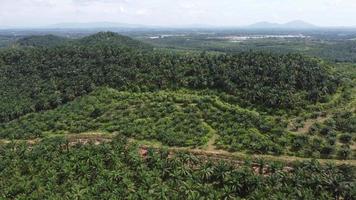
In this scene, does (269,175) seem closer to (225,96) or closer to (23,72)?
(225,96)

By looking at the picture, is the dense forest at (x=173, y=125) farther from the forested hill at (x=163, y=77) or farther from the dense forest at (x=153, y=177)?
the forested hill at (x=163, y=77)

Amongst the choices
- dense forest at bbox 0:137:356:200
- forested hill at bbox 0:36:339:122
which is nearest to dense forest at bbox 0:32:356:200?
dense forest at bbox 0:137:356:200

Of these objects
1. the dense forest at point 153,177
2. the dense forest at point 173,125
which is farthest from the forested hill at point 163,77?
the dense forest at point 153,177

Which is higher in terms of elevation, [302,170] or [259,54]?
[259,54]

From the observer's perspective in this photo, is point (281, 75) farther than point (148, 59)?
No

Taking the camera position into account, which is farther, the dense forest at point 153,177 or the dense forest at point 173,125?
the dense forest at point 173,125

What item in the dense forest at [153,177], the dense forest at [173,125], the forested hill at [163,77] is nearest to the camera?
the dense forest at [153,177]

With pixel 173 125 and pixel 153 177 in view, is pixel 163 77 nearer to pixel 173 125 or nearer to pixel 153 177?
pixel 173 125

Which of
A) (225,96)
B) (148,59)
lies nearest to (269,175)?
(225,96)
